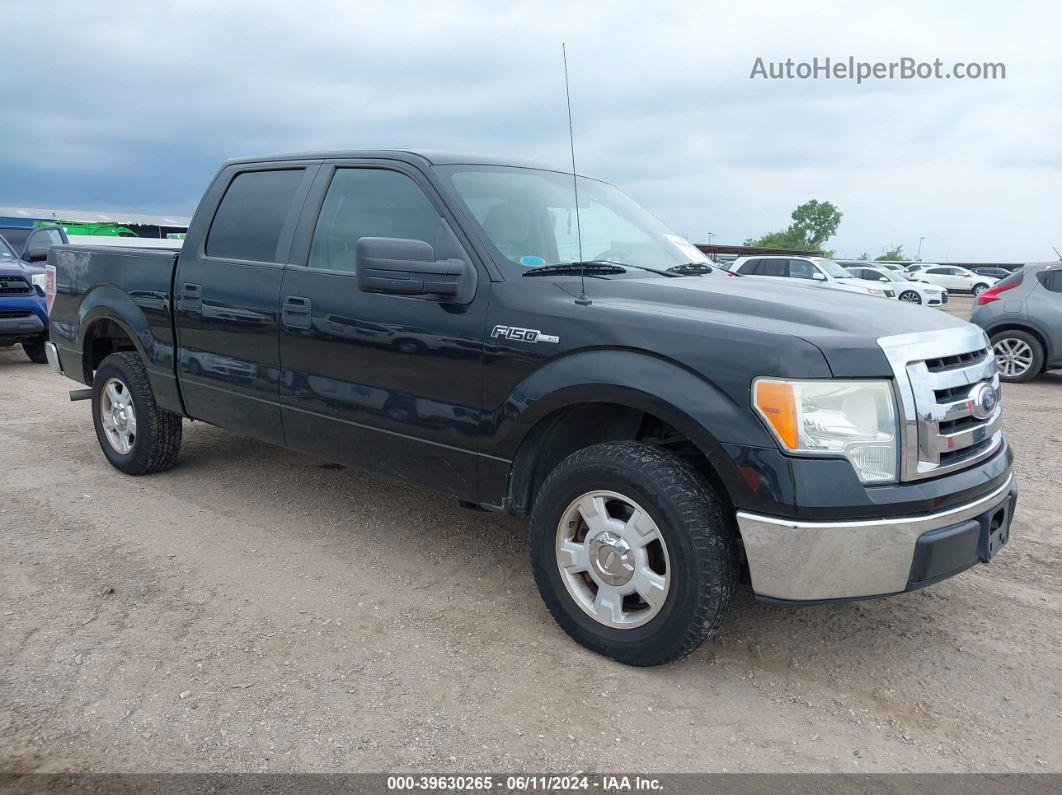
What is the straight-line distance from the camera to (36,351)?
1067 cm

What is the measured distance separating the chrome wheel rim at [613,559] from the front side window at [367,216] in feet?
4.23

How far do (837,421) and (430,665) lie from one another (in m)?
1.68

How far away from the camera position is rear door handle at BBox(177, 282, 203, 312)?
14.7 ft

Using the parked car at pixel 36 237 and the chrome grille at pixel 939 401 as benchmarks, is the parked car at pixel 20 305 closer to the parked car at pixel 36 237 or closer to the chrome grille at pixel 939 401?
the parked car at pixel 36 237

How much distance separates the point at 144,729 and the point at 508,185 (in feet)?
8.55

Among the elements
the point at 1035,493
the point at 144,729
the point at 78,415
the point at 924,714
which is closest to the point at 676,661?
the point at 924,714

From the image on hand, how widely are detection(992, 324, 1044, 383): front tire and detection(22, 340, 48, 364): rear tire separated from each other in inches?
469

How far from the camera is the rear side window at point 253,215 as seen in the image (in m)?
4.22

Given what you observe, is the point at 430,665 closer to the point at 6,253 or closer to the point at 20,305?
the point at 20,305

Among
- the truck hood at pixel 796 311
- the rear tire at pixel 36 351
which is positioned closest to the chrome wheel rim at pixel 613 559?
the truck hood at pixel 796 311

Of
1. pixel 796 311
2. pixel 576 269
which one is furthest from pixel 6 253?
pixel 796 311

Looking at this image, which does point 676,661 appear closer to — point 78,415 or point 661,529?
point 661,529

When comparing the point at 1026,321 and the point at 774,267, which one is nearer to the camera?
the point at 1026,321

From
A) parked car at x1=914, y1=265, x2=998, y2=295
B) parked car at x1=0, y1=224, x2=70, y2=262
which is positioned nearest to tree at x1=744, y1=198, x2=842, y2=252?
parked car at x1=914, y1=265, x2=998, y2=295
